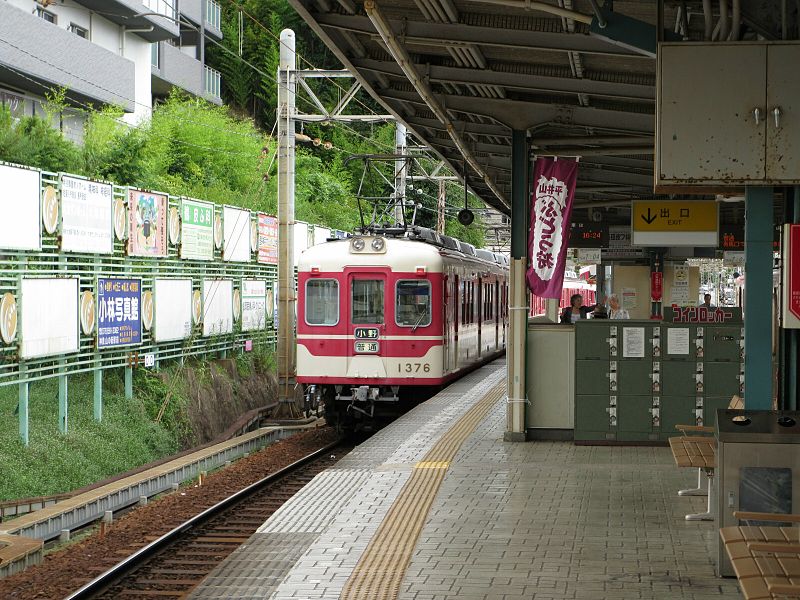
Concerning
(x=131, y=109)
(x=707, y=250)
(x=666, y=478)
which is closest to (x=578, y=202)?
(x=707, y=250)

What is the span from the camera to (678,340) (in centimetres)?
1155

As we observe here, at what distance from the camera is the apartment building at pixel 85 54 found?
81.5 feet

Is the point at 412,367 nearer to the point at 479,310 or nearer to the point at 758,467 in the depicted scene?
the point at 479,310

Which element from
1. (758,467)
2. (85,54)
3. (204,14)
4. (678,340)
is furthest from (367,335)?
(204,14)

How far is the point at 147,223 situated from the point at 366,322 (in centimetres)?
376

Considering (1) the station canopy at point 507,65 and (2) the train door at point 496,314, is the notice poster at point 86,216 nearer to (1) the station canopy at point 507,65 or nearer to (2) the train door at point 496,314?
(1) the station canopy at point 507,65

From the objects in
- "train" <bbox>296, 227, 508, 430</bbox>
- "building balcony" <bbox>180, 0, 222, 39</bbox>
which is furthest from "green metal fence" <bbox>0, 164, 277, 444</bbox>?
"building balcony" <bbox>180, 0, 222, 39</bbox>

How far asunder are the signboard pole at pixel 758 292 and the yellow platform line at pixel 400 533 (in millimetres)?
2374

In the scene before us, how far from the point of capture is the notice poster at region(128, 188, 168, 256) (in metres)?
17.1

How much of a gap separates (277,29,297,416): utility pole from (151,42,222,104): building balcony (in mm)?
18181

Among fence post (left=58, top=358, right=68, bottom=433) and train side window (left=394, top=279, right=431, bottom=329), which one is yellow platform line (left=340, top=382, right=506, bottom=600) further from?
fence post (left=58, top=358, right=68, bottom=433)

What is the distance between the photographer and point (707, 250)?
22625 millimetres

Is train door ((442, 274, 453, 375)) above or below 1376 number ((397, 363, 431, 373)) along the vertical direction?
above

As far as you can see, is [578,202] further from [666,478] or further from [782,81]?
[782,81]
